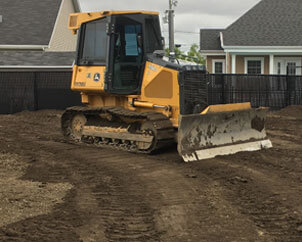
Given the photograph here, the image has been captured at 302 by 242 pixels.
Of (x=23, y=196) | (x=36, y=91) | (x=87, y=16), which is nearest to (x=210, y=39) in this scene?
(x=36, y=91)

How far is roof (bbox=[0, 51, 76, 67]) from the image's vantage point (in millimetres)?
26133

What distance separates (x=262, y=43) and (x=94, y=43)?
56.0 ft

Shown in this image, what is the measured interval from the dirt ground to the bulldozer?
16.1 inches

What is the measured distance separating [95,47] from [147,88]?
178cm

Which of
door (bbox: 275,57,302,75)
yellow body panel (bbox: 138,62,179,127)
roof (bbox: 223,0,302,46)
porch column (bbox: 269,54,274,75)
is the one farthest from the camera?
door (bbox: 275,57,302,75)

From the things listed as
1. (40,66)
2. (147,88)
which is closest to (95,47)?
(147,88)

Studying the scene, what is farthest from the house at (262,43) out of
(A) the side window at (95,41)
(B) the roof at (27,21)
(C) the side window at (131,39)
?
(C) the side window at (131,39)

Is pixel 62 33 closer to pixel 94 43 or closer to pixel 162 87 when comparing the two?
pixel 94 43

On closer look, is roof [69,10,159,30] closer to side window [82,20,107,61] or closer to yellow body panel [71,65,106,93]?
side window [82,20,107,61]

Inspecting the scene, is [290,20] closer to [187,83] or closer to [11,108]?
[11,108]

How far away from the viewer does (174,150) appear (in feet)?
37.2

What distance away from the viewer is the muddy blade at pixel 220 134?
9870 millimetres

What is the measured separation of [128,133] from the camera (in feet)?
36.4

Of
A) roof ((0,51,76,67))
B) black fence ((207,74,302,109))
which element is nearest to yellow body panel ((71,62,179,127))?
black fence ((207,74,302,109))
